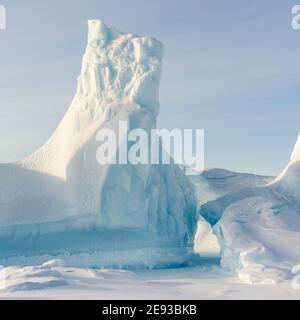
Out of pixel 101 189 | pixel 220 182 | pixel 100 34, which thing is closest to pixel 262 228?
pixel 101 189

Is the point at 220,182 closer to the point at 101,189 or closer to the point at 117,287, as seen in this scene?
the point at 101,189

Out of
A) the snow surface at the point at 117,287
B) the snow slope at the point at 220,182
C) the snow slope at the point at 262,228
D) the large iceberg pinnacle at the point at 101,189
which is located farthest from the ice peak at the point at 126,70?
the snow surface at the point at 117,287

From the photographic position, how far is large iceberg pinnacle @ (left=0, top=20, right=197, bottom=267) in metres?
19.0

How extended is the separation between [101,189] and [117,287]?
663cm

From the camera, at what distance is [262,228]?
1800cm

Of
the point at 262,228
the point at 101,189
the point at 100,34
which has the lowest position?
the point at 262,228

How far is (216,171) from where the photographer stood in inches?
1040

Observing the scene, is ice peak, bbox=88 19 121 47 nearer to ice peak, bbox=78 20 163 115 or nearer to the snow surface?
ice peak, bbox=78 20 163 115

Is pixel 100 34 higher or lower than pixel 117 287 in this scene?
higher

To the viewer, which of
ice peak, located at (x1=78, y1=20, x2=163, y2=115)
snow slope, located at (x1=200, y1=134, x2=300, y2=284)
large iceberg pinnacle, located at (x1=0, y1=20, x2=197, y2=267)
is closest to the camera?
snow slope, located at (x1=200, y1=134, x2=300, y2=284)

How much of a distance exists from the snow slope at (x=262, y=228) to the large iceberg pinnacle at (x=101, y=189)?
208 cm

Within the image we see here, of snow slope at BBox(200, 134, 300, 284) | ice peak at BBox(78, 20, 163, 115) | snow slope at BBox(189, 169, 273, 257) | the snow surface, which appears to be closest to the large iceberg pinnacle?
ice peak at BBox(78, 20, 163, 115)

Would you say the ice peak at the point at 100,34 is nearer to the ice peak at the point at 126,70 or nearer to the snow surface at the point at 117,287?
the ice peak at the point at 126,70

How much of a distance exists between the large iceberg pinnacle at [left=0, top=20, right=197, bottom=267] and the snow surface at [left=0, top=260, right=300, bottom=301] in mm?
3473
